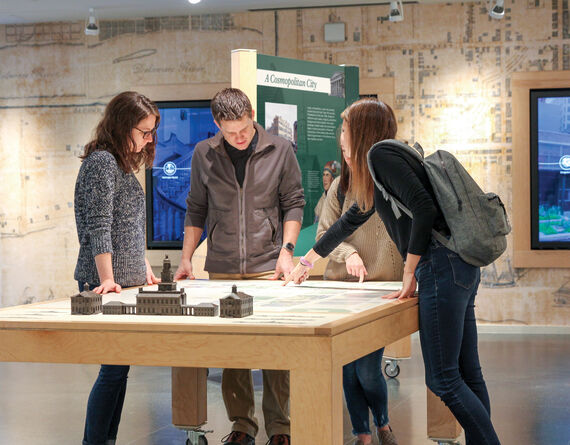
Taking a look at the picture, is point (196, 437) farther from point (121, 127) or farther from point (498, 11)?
point (498, 11)

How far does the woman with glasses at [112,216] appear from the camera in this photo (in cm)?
319

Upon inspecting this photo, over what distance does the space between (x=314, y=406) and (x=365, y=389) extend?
1.49 meters

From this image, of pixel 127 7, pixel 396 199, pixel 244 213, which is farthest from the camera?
pixel 127 7

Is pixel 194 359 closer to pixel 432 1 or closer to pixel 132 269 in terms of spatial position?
pixel 132 269

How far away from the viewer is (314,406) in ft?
7.36

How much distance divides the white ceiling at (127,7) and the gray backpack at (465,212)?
5.47m

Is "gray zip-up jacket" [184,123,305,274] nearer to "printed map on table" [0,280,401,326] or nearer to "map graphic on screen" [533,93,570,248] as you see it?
"printed map on table" [0,280,401,326]

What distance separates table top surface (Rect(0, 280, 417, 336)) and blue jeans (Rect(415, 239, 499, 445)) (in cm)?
13

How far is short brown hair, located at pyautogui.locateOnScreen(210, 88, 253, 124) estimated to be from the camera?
381 centimetres

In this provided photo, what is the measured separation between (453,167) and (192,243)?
158 cm

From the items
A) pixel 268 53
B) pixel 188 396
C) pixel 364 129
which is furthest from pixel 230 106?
pixel 268 53

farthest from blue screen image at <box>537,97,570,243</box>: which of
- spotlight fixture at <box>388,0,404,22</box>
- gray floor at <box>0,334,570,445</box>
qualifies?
spotlight fixture at <box>388,0,404,22</box>

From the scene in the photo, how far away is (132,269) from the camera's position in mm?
3422

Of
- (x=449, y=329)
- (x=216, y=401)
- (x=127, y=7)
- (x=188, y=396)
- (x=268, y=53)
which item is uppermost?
(x=127, y=7)
